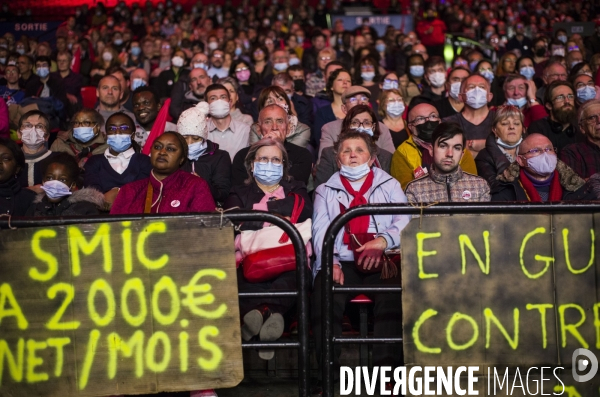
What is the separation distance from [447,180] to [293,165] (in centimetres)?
177

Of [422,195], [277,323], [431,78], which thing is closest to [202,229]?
[277,323]

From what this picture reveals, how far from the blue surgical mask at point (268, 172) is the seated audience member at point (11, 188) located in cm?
208

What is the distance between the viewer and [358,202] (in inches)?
230

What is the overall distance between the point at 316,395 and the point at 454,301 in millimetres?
1151

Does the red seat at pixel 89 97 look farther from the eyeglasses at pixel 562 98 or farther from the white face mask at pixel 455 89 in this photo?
the eyeglasses at pixel 562 98

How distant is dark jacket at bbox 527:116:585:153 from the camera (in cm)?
827

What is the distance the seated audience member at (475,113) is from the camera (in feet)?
27.8

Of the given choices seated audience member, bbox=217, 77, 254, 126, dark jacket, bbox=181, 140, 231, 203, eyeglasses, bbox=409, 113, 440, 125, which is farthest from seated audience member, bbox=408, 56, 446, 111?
dark jacket, bbox=181, 140, 231, 203

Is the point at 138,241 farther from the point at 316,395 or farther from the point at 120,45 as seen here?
the point at 120,45

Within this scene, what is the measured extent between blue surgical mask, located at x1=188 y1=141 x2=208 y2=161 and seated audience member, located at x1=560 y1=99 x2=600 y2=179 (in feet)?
11.1

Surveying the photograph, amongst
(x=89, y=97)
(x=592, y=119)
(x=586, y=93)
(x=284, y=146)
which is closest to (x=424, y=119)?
(x=284, y=146)

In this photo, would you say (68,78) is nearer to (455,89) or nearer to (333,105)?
(333,105)

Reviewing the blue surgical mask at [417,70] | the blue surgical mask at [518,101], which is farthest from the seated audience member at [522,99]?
the blue surgical mask at [417,70]

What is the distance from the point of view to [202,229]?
4355mm
